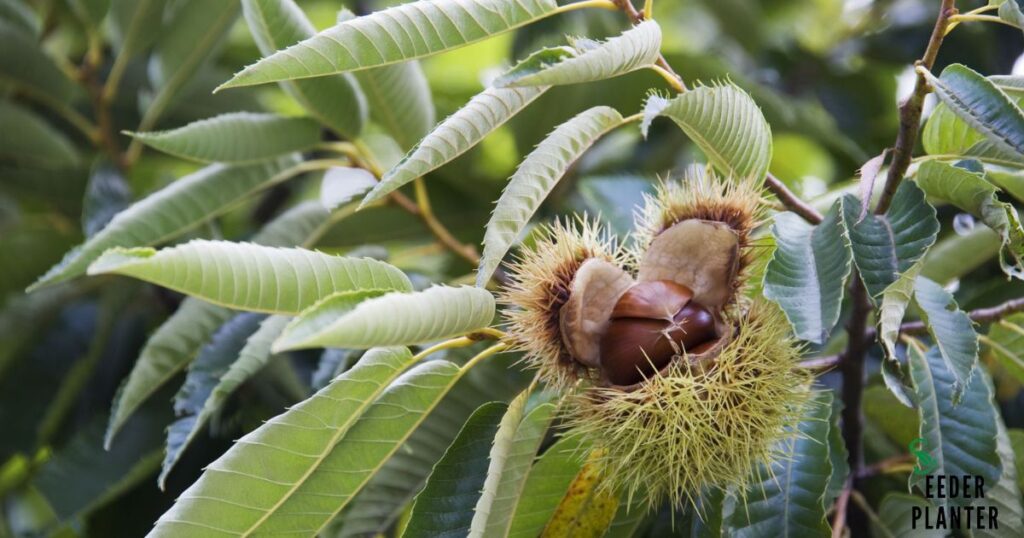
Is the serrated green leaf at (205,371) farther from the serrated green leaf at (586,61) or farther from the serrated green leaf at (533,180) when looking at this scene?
the serrated green leaf at (586,61)

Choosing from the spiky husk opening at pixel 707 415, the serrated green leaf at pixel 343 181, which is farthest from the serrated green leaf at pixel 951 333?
the serrated green leaf at pixel 343 181

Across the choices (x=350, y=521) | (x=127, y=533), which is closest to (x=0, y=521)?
(x=127, y=533)

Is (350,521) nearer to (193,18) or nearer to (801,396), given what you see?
(801,396)

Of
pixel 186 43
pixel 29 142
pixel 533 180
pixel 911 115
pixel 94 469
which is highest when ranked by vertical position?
pixel 186 43

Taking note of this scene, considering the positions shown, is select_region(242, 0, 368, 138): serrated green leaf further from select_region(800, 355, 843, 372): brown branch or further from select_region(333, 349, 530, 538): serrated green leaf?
select_region(800, 355, 843, 372): brown branch

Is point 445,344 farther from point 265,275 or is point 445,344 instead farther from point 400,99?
point 400,99

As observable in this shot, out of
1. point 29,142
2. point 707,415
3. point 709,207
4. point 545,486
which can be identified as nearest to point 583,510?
point 545,486

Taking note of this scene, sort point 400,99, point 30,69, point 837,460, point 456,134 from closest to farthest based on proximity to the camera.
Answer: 1. point 456,134
2. point 837,460
3. point 400,99
4. point 30,69
